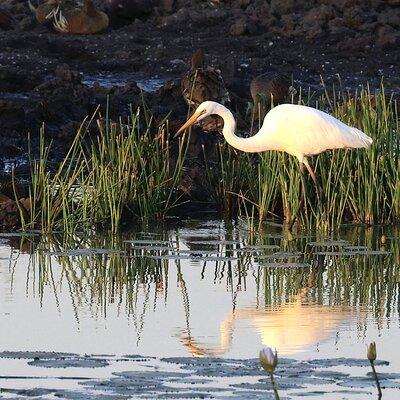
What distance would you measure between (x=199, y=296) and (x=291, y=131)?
3649 millimetres

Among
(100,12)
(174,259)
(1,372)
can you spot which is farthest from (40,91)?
(1,372)

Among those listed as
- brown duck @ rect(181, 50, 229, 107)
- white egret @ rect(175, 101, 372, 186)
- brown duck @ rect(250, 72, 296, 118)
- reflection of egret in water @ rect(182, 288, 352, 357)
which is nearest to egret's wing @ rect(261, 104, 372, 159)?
white egret @ rect(175, 101, 372, 186)

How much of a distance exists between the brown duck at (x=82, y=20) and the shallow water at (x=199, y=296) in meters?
10.2

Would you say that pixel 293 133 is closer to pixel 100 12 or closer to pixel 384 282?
pixel 384 282

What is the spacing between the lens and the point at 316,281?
35.1 ft

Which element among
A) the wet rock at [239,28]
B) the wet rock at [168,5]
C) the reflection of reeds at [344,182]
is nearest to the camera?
the reflection of reeds at [344,182]

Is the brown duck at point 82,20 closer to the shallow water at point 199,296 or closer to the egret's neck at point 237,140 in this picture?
the egret's neck at point 237,140

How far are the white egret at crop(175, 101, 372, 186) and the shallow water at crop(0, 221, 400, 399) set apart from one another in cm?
80

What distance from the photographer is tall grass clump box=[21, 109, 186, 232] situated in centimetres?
1259

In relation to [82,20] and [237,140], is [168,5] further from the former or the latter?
[237,140]

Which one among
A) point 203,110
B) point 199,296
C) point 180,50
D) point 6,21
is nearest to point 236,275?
point 199,296

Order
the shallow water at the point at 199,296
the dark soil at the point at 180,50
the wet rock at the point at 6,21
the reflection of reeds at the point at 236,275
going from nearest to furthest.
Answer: the shallow water at the point at 199,296 → the reflection of reeds at the point at 236,275 → the dark soil at the point at 180,50 → the wet rock at the point at 6,21

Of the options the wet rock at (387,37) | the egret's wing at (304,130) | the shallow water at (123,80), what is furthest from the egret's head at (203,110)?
the wet rock at (387,37)

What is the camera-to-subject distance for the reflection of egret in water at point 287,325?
8.47 meters
